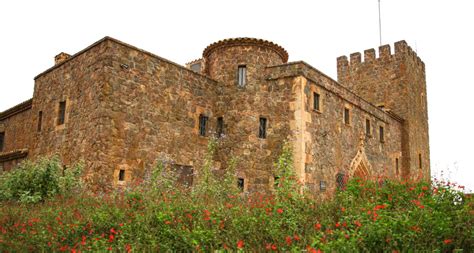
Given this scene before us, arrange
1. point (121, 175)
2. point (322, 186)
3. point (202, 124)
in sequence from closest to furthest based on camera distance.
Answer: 1. point (121, 175)
2. point (322, 186)
3. point (202, 124)

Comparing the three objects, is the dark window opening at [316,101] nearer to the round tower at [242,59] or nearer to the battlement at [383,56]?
the round tower at [242,59]

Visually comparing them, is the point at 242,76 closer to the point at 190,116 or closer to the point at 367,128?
the point at 190,116

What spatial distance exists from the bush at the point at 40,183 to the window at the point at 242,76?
24.4ft

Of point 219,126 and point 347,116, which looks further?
point 347,116

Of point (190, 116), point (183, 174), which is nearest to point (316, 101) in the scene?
point (190, 116)

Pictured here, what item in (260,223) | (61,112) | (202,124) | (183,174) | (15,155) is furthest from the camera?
(15,155)

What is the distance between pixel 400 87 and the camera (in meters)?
25.8

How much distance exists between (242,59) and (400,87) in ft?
41.4

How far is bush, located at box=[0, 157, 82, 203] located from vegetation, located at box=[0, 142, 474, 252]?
1.18 meters

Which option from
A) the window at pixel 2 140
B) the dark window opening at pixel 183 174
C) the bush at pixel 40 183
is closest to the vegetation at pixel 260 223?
the bush at pixel 40 183

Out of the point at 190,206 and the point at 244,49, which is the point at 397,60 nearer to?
the point at 244,49

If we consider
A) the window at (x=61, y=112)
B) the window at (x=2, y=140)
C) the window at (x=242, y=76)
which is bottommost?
the window at (x=2, y=140)

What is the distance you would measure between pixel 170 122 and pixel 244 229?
8707mm

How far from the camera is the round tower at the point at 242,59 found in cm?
1750
